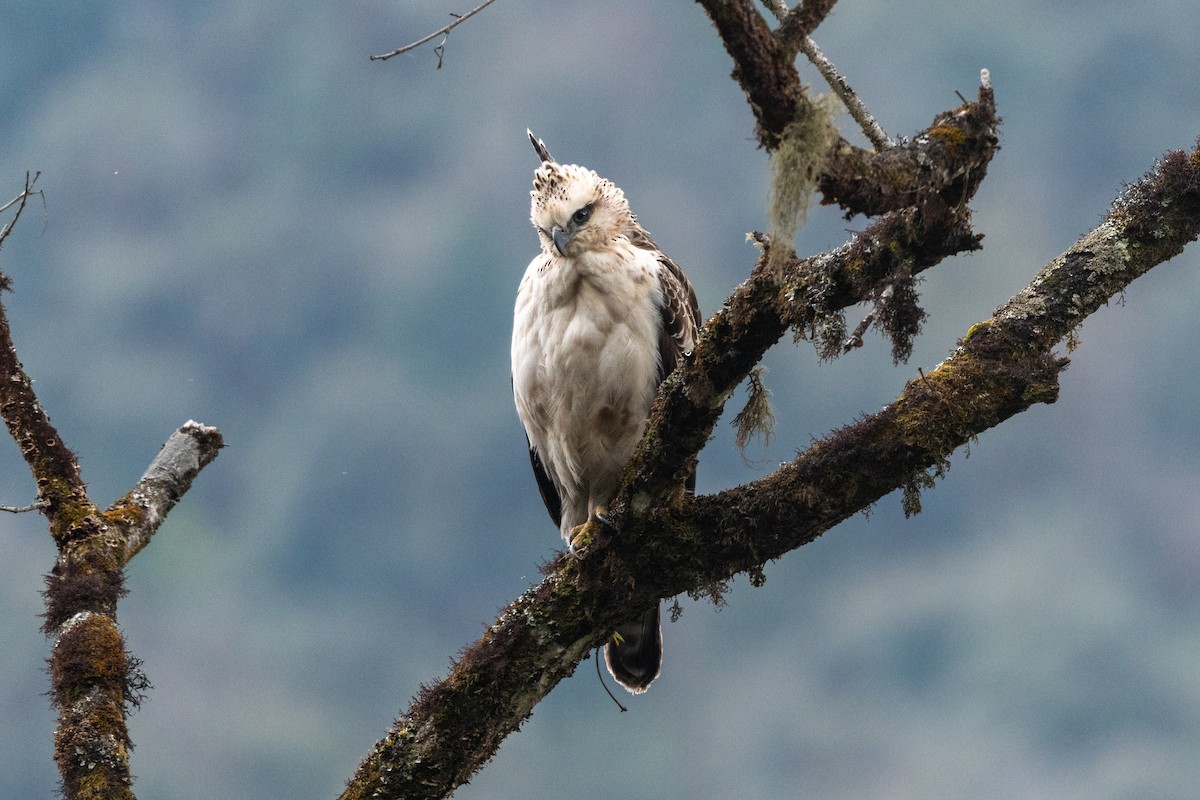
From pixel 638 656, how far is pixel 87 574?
2692 mm

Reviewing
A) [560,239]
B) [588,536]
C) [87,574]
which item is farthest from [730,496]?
[87,574]

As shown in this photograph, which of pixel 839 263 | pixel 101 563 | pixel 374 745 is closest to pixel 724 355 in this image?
pixel 839 263

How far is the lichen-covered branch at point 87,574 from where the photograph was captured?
534 centimetres

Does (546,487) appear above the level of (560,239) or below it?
below

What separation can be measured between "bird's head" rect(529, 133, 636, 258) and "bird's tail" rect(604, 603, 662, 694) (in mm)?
1907

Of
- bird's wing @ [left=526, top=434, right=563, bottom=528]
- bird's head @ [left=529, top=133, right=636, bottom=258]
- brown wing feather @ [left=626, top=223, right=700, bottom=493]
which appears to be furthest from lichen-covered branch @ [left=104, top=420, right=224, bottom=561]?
brown wing feather @ [left=626, top=223, right=700, bottom=493]

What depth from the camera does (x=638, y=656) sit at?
21.7 feet

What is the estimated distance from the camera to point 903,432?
528cm

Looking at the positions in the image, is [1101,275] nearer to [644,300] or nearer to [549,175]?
[644,300]

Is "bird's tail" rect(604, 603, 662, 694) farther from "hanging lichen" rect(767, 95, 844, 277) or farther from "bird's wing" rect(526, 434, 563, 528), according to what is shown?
"hanging lichen" rect(767, 95, 844, 277)

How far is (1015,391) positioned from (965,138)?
1.60 metres

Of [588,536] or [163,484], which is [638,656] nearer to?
[588,536]

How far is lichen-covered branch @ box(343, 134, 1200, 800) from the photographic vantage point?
527 centimetres

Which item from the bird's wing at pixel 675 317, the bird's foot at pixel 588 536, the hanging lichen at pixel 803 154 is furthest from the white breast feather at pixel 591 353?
the hanging lichen at pixel 803 154
